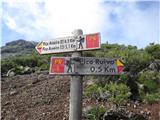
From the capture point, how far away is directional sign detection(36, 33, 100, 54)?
20.1 feet

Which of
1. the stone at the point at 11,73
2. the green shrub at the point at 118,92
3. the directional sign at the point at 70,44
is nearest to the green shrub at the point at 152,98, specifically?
the green shrub at the point at 118,92

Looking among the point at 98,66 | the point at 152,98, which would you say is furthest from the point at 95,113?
the point at 98,66

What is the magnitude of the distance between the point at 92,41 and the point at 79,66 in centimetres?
44

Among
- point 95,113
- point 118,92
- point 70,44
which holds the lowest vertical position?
point 95,113

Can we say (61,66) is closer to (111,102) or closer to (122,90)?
(111,102)

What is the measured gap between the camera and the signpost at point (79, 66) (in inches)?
239

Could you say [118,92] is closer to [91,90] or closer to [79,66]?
[91,90]

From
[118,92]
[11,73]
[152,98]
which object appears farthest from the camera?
[11,73]

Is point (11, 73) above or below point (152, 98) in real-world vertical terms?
above

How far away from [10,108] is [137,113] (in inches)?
146

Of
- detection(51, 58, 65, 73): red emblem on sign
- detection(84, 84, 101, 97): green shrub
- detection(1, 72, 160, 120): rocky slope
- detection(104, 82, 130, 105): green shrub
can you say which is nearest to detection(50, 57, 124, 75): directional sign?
detection(51, 58, 65, 73): red emblem on sign

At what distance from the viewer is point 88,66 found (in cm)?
620

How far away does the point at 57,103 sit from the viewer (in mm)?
10914

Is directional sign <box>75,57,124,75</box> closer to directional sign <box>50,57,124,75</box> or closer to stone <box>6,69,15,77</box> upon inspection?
directional sign <box>50,57,124,75</box>
